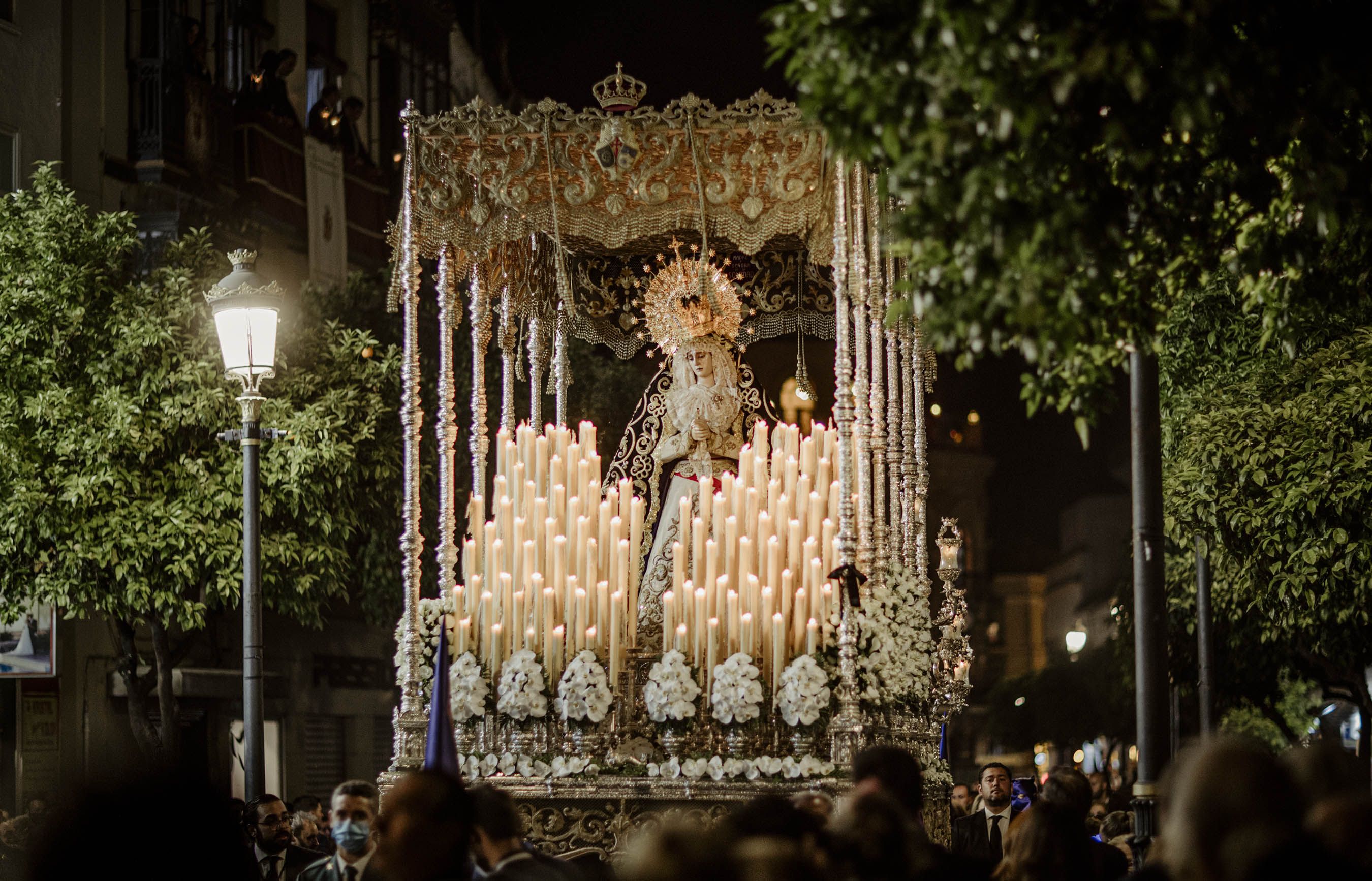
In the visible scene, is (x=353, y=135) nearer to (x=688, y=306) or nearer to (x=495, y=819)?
(x=688, y=306)

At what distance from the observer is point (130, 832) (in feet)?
15.5

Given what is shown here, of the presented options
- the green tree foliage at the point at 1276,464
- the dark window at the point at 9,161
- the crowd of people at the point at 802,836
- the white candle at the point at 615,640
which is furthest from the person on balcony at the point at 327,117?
the crowd of people at the point at 802,836

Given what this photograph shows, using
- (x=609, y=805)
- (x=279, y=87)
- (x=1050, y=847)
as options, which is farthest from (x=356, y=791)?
(x=279, y=87)

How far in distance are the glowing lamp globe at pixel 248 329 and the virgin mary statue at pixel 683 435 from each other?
263 centimetres

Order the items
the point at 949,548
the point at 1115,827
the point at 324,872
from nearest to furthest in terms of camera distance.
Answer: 1. the point at 324,872
2. the point at 1115,827
3. the point at 949,548

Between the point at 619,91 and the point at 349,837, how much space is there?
6.59 meters

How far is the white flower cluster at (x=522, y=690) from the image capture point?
40.3ft

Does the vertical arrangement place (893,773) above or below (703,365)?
below

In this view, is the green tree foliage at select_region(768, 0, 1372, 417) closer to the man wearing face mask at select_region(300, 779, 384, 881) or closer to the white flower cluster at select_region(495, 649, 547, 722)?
the man wearing face mask at select_region(300, 779, 384, 881)

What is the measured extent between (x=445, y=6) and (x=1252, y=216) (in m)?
32.4

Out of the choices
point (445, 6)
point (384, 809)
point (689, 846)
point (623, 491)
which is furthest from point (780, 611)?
point (445, 6)

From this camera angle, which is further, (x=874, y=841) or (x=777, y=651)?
(x=777, y=651)

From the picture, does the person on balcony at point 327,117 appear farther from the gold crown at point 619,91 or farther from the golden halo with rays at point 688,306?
the gold crown at point 619,91

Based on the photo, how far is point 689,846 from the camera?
4.52m
